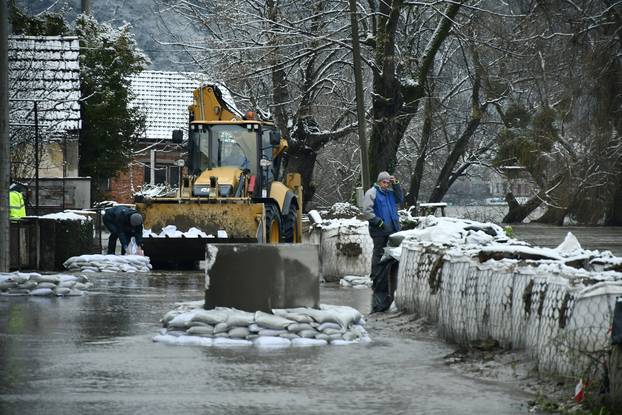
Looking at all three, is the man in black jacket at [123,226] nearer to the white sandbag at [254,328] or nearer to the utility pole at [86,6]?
the white sandbag at [254,328]

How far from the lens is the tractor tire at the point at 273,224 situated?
27.2m

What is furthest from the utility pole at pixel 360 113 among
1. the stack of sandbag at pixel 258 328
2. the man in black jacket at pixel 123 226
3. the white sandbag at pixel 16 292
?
the stack of sandbag at pixel 258 328

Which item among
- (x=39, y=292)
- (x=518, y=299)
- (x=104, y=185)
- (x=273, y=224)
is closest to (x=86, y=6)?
(x=104, y=185)

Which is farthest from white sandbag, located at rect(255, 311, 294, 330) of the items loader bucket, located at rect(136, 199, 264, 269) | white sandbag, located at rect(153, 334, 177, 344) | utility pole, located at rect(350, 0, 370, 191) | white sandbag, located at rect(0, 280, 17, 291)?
utility pole, located at rect(350, 0, 370, 191)

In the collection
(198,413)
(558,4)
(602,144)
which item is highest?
(558,4)

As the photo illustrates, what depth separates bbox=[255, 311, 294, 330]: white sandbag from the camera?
13.7 meters

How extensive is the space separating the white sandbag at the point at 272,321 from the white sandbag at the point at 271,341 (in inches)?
5.6

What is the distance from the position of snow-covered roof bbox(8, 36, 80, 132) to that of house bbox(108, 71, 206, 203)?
769 inches

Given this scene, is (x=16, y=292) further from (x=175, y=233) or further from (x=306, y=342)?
(x=175, y=233)

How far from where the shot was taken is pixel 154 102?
69.4 metres

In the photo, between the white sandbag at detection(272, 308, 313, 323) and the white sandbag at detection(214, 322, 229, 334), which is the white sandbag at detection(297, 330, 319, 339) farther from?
the white sandbag at detection(214, 322, 229, 334)

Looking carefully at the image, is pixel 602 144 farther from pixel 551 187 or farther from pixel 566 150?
pixel 551 187

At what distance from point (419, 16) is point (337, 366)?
29.5 meters

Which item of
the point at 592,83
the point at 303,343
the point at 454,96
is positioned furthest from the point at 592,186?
the point at 303,343
